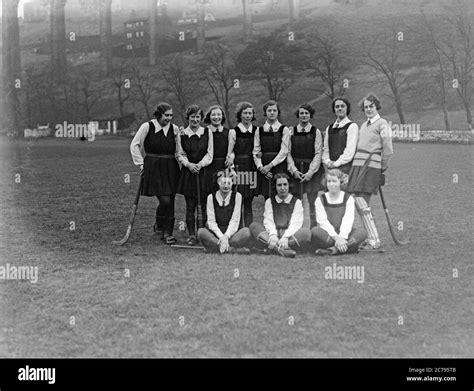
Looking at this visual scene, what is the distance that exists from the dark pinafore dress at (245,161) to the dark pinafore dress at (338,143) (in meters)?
0.84

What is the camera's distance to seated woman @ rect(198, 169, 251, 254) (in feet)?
15.5

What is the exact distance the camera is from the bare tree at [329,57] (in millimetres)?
8516

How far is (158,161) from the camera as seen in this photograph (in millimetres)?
5250

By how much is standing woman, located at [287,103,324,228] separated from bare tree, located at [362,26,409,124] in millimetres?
4112

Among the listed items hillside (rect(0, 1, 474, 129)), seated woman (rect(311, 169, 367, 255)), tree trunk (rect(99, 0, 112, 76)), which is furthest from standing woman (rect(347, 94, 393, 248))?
tree trunk (rect(99, 0, 112, 76))

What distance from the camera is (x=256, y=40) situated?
9.15 m

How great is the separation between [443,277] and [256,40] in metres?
6.50

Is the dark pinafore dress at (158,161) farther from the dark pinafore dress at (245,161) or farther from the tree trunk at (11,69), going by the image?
the tree trunk at (11,69)

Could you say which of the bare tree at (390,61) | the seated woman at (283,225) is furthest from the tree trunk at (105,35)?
the seated woman at (283,225)

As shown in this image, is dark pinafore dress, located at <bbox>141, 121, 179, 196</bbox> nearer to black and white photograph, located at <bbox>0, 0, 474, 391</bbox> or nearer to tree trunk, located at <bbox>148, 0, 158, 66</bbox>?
black and white photograph, located at <bbox>0, 0, 474, 391</bbox>

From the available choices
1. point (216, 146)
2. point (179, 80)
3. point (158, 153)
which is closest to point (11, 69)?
point (179, 80)

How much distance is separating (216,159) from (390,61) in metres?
5.26

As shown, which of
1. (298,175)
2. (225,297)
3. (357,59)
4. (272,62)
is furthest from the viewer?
(272,62)

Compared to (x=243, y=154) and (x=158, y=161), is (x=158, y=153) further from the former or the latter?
(x=243, y=154)
